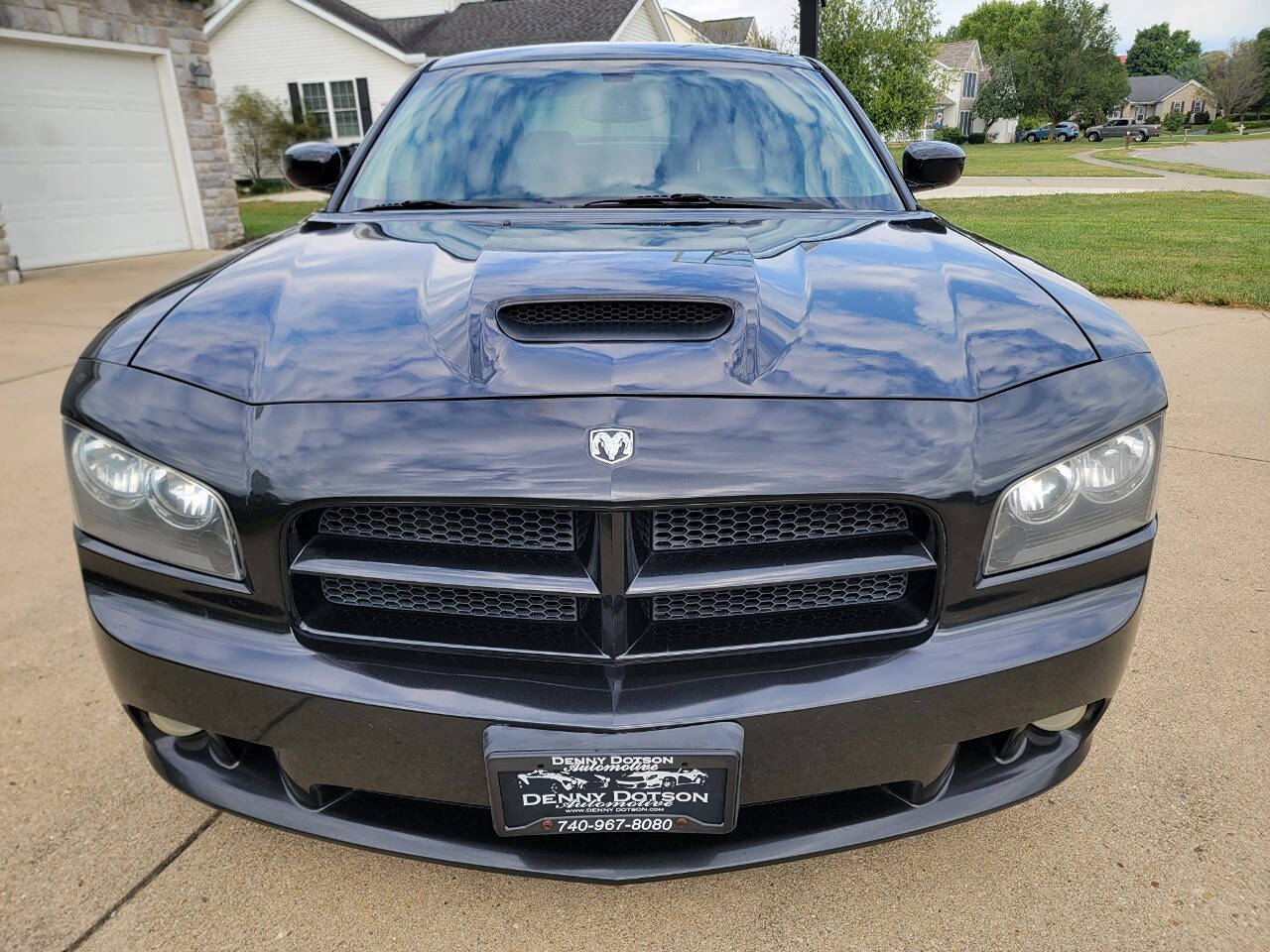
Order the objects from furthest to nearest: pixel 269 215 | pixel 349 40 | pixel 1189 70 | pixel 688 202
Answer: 1. pixel 1189 70
2. pixel 349 40
3. pixel 269 215
4. pixel 688 202

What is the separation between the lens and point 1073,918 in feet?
5.73

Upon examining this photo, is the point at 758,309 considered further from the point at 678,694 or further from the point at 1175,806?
the point at 1175,806

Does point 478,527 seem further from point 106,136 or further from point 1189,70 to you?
point 1189,70

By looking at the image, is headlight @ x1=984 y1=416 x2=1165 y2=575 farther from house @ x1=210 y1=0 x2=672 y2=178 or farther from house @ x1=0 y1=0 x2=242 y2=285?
house @ x1=210 y1=0 x2=672 y2=178

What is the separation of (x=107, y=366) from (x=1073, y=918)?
6.70 feet

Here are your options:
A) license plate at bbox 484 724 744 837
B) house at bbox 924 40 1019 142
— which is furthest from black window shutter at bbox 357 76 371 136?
house at bbox 924 40 1019 142

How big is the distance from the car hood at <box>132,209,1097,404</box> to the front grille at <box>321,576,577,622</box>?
31cm

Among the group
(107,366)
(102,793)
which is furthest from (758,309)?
(102,793)

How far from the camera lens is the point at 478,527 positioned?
4.79 feet

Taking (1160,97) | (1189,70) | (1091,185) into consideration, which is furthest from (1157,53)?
(1091,185)

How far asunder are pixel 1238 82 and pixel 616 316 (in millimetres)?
92595

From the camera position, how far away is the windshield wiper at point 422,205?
2.45 m

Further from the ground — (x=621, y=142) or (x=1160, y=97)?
(x=621, y=142)

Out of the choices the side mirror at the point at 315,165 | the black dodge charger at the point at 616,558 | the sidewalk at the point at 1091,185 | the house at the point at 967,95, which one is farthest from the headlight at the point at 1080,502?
the house at the point at 967,95
